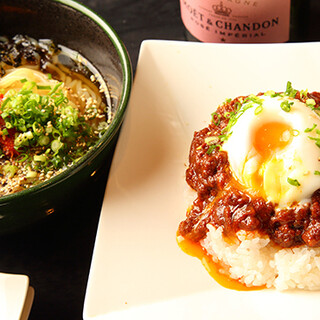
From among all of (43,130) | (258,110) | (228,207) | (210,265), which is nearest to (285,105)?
(258,110)

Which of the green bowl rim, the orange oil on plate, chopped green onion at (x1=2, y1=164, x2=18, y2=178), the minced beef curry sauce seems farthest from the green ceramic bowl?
the orange oil on plate

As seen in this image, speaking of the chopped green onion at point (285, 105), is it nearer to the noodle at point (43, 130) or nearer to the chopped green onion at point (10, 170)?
the noodle at point (43, 130)

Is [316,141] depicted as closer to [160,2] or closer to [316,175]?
[316,175]

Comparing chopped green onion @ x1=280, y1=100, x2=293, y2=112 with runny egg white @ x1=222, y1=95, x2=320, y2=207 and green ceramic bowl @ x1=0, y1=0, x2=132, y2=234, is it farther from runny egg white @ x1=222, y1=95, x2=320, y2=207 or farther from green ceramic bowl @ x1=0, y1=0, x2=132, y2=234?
green ceramic bowl @ x1=0, y1=0, x2=132, y2=234

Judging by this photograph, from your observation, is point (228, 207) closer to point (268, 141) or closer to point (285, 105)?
point (268, 141)

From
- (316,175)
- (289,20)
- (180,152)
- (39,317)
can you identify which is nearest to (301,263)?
(316,175)

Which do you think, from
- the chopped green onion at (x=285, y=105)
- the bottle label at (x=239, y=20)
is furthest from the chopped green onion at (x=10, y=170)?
the bottle label at (x=239, y=20)
